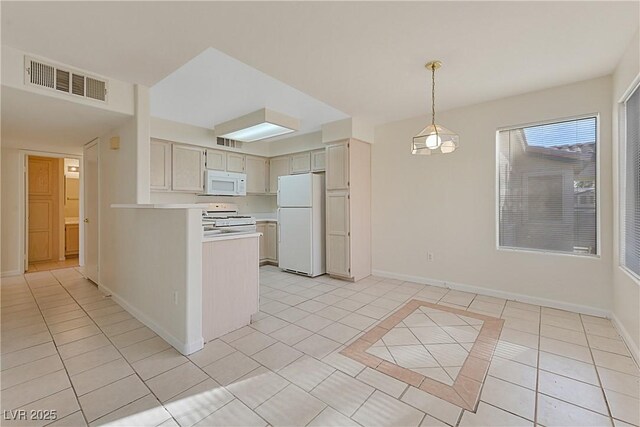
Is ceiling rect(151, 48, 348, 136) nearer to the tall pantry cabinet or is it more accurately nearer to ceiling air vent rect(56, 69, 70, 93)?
the tall pantry cabinet

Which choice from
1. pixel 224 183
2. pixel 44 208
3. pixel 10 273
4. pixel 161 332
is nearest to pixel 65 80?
pixel 161 332

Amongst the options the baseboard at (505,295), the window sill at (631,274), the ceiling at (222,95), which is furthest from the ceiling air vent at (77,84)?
the window sill at (631,274)

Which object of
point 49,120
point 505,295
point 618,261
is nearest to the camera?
point 618,261

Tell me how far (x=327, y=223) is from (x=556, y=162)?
10.3 feet

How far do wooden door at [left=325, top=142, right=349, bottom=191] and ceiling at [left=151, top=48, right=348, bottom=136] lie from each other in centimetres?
46

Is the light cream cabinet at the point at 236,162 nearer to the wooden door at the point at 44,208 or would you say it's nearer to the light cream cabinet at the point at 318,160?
the light cream cabinet at the point at 318,160

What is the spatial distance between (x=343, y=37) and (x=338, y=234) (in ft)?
9.67

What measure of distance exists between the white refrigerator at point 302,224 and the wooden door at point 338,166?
305 mm

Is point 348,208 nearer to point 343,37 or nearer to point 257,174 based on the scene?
point 257,174

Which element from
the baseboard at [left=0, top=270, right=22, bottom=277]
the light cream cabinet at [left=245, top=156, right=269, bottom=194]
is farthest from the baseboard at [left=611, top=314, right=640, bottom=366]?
the baseboard at [left=0, top=270, right=22, bottom=277]

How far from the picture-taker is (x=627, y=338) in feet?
7.79

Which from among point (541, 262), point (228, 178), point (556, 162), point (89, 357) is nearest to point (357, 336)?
point (89, 357)

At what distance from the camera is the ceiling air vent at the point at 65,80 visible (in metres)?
2.37

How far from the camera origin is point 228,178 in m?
5.13
